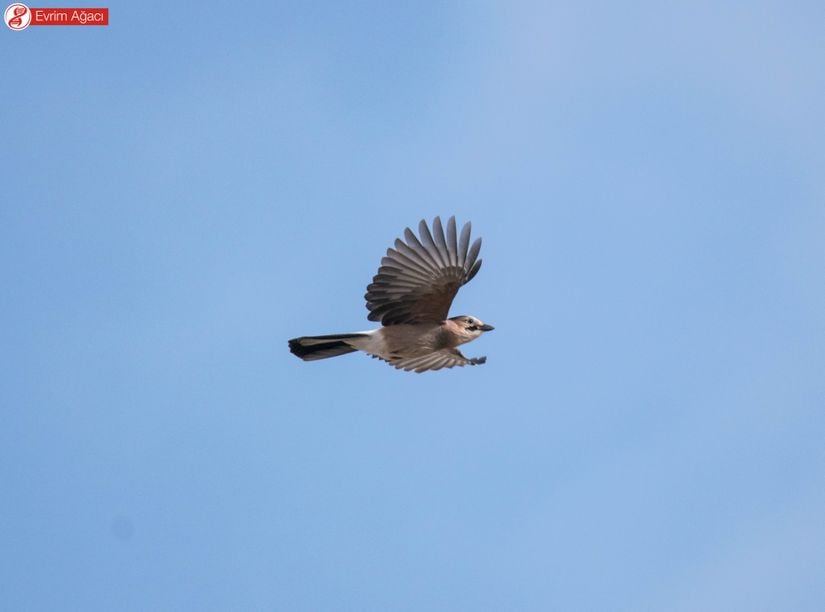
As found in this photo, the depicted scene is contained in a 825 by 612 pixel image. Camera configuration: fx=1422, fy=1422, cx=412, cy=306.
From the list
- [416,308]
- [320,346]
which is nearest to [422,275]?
[416,308]

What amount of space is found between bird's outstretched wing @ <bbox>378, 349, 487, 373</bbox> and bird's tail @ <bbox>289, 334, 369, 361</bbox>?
0.66m

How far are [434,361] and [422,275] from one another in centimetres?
120

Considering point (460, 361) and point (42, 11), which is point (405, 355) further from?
point (42, 11)

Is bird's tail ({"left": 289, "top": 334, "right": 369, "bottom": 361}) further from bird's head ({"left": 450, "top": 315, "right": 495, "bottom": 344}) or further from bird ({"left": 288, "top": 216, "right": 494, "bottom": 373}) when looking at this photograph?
bird's head ({"left": 450, "top": 315, "right": 495, "bottom": 344})

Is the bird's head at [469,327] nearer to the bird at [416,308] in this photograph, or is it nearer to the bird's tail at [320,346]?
the bird at [416,308]

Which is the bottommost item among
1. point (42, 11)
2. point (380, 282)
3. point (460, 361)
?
point (460, 361)

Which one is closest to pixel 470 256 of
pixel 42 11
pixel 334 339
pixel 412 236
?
pixel 412 236

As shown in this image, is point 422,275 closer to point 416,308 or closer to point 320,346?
point 416,308

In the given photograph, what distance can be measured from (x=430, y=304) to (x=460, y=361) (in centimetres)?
99

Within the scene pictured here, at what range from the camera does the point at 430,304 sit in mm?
19828

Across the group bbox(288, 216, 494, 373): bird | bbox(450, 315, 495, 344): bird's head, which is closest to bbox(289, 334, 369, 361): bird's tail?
bbox(288, 216, 494, 373): bird

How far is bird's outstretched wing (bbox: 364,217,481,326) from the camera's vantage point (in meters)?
19.5

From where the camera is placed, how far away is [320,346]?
A: 19.7m

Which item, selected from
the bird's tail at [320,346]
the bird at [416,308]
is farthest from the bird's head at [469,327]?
the bird's tail at [320,346]
